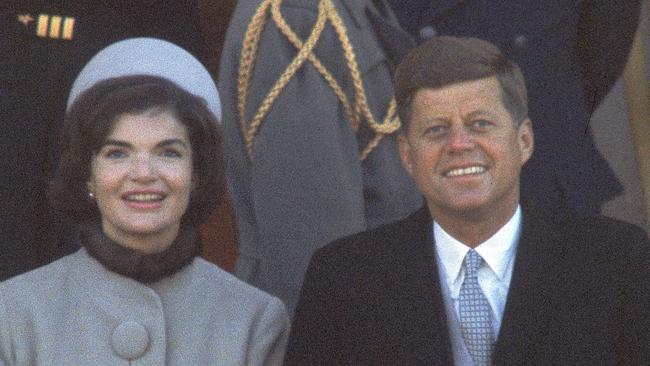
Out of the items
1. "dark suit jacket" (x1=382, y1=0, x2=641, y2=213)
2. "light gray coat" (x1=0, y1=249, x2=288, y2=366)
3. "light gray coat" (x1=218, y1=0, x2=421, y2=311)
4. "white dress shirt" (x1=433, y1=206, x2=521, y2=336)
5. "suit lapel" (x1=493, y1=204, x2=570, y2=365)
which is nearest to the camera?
"suit lapel" (x1=493, y1=204, x2=570, y2=365)

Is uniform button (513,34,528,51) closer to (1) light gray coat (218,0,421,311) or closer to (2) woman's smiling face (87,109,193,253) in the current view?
(1) light gray coat (218,0,421,311)

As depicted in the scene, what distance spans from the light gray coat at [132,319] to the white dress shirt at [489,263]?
475 mm

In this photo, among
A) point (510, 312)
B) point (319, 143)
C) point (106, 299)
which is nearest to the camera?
point (510, 312)

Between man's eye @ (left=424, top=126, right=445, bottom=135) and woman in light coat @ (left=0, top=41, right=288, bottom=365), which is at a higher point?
man's eye @ (left=424, top=126, right=445, bottom=135)

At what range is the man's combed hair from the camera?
12.8ft

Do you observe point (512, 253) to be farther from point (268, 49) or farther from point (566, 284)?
point (268, 49)

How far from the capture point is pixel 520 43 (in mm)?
4625

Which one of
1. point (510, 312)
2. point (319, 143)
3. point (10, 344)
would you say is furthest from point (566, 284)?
point (10, 344)

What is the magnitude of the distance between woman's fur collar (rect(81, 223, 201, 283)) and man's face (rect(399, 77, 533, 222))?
0.59 m

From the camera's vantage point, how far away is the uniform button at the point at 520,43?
15.2 ft

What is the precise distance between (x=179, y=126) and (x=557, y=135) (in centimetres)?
101

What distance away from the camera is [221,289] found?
13.9ft

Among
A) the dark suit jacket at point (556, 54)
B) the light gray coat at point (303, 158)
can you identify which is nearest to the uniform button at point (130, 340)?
the light gray coat at point (303, 158)

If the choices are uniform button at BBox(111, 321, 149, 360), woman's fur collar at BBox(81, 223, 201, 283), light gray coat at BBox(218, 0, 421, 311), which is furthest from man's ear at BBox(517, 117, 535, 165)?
uniform button at BBox(111, 321, 149, 360)
